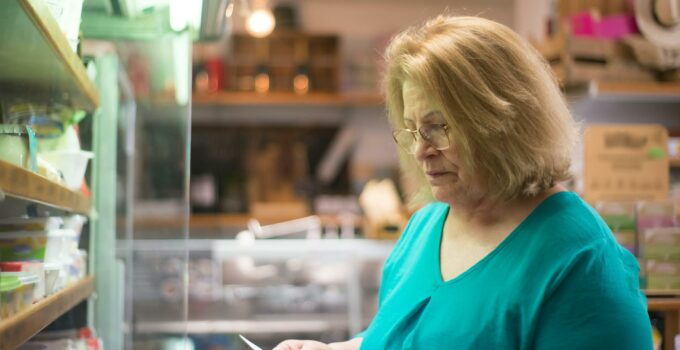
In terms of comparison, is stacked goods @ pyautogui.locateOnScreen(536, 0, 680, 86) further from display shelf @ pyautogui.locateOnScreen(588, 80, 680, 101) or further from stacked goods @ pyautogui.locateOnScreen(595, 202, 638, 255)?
stacked goods @ pyautogui.locateOnScreen(595, 202, 638, 255)

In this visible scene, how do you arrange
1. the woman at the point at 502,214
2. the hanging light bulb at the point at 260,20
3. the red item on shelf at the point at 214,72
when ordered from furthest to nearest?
the red item on shelf at the point at 214,72 → the hanging light bulb at the point at 260,20 → the woman at the point at 502,214

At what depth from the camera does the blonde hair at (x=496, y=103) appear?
1331mm

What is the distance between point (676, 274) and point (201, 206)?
4526 millimetres

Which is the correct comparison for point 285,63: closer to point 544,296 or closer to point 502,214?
point 502,214

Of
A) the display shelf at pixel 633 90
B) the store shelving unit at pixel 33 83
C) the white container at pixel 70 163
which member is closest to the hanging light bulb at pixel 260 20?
the display shelf at pixel 633 90

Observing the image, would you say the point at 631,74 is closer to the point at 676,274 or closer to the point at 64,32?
the point at 676,274

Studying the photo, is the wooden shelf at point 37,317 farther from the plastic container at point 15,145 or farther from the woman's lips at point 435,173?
the woman's lips at point 435,173

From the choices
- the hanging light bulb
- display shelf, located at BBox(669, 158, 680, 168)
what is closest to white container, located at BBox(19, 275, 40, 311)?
display shelf, located at BBox(669, 158, 680, 168)

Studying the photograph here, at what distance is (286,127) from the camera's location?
6.34 metres

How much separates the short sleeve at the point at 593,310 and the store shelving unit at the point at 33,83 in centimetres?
82

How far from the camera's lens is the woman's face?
4.54 feet

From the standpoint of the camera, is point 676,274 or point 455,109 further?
point 676,274

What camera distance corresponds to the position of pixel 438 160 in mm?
1404

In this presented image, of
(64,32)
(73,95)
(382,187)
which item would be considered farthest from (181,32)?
(382,187)
